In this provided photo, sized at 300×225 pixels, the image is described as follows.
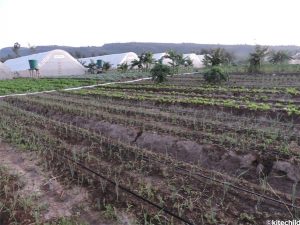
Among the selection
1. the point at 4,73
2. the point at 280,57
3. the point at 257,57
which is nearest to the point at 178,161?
the point at 257,57

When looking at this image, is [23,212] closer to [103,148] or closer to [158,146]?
[103,148]

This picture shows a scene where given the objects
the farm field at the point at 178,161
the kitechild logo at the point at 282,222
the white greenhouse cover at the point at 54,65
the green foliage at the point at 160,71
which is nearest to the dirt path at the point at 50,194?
the farm field at the point at 178,161

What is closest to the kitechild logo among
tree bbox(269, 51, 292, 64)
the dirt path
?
the dirt path

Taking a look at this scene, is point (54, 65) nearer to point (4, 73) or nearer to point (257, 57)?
point (4, 73)

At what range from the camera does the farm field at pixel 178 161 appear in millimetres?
3592

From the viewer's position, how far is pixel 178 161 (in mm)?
5027

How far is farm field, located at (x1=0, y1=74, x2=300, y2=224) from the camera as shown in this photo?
11.8 ft

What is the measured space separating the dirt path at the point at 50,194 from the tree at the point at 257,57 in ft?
63.7

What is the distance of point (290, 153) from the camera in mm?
4723

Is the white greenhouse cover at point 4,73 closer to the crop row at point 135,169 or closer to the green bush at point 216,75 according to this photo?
the green bush at point 216,75

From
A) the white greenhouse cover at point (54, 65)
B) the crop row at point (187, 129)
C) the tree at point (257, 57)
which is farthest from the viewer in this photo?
the white greenhouse cover at point (54, 65)

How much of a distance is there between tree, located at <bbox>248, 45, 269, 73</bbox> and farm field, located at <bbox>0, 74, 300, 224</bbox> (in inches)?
547

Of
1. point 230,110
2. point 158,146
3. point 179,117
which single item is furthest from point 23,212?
point 230,110

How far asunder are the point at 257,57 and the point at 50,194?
20578mm
